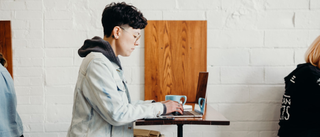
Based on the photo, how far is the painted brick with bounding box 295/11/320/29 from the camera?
193 cm

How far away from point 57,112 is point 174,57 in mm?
1075

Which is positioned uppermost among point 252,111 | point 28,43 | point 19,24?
point 19,24

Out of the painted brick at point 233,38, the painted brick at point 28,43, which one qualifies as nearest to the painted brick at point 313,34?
the painted brick at point 233,38

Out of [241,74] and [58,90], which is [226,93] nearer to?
[241,74]

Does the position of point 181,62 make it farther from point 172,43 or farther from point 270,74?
point 270,74

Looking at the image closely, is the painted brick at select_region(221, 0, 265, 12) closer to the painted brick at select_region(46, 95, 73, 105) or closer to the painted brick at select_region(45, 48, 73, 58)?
the painted brick at select_region(45, 48, 73, 58)

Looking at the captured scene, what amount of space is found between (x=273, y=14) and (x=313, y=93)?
2.46 ft

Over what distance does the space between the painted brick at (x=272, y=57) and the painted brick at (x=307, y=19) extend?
24 centimetres

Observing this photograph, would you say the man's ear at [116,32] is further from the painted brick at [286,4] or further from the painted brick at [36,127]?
the painted brick at [286,4]

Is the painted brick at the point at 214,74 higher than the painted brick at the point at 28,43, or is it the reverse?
the painted brick at the point at 28,43

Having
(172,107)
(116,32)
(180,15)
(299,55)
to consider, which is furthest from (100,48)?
(299,55)

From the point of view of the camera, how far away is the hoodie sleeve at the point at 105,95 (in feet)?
3.28

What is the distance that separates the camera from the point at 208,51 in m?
1.93

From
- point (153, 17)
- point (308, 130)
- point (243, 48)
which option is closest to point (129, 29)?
point (153, 17)
